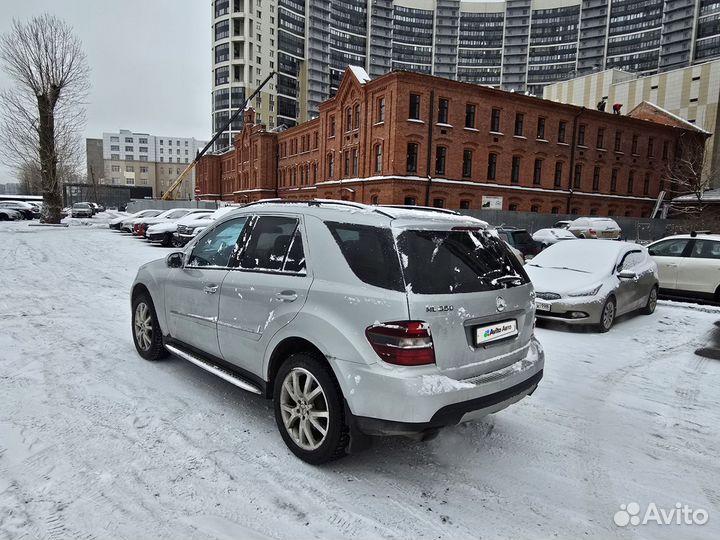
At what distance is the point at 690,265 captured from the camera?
973 centimetres

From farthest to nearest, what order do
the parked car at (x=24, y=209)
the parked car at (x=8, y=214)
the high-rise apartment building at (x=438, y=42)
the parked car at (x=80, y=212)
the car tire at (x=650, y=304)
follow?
1. the high-rise apartment building at (x=438, y=42)
2. the parked car at (x=80, y=212)
3. the parked car at (x=24, y=209)
4. the parked car at (x=8, y=214)
5. the car tire at (x=650, y=304)

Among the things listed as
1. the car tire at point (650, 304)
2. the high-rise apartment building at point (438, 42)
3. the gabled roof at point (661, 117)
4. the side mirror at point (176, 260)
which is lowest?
the car tire at point (650, 304)

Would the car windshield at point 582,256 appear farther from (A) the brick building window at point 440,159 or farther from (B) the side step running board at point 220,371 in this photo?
(A) the brick building window at point 440,159

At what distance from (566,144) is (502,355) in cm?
3985

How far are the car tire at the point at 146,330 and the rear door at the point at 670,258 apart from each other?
10.6 m

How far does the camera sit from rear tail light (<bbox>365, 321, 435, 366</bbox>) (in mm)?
2562

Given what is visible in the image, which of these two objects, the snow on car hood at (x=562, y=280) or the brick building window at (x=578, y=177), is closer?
the snow on car hood at (x=562, y=280)

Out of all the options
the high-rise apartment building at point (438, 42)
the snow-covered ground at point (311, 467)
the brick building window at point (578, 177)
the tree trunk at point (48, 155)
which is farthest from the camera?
the high-rise apartment building at point (438, 42)

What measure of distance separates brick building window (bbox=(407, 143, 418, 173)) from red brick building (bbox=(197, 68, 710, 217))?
7 cm

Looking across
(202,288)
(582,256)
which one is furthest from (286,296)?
(582,256)

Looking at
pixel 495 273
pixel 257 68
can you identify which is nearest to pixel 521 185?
pixel 495 273

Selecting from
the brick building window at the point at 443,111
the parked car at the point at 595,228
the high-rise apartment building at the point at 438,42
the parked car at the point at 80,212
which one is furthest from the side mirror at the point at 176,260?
the high-rise apartment building at the point at 438,42

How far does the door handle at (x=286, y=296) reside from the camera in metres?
3.06

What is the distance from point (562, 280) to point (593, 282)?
473mm
